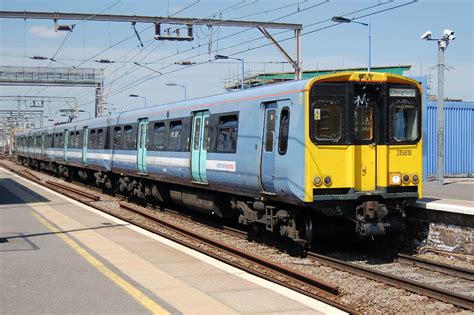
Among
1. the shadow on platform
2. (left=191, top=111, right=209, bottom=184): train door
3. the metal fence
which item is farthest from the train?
the metal fence

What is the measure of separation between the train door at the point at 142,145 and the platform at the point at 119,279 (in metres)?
5.25

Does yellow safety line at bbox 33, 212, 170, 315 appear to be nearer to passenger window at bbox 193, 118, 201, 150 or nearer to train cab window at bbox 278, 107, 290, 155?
train cab window at bbox 278, 107, 290, 155

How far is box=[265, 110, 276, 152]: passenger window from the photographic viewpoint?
35.7 ft

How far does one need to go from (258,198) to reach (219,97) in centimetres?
307

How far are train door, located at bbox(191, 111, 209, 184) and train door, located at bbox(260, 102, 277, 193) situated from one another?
2.89 metres

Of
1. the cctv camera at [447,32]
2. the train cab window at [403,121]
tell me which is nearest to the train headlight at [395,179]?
the train cab window at [403,121]

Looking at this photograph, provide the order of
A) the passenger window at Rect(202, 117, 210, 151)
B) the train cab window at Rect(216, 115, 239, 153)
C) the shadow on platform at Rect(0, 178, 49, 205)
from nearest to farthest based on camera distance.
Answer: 1. the train cab window at Rect(216, 115, 239, 153)
2. the passenger window at Rect(202, 117, 210, 151)
3. the shadow on platform at Rect(0, 178, 49, 205)

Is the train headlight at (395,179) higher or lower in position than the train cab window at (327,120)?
lower

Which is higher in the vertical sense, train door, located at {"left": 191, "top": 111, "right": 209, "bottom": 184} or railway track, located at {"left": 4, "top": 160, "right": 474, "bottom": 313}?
train door, located at {"left": 191, "top": 111, "right": 209, "bottom": 184}

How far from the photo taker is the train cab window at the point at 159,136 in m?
16.8

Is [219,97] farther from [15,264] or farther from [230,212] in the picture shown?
[15,264]

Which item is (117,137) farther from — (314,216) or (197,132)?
(314,216)

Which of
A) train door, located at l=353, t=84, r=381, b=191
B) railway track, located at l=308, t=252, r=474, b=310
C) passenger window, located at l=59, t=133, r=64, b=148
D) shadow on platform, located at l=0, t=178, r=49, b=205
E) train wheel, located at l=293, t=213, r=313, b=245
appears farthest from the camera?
passenger window, located at l=59, t=133, r=64, b=148

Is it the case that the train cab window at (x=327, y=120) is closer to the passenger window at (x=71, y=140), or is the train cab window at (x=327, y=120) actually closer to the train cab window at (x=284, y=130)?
the train cab window at (x=284, y=130)
